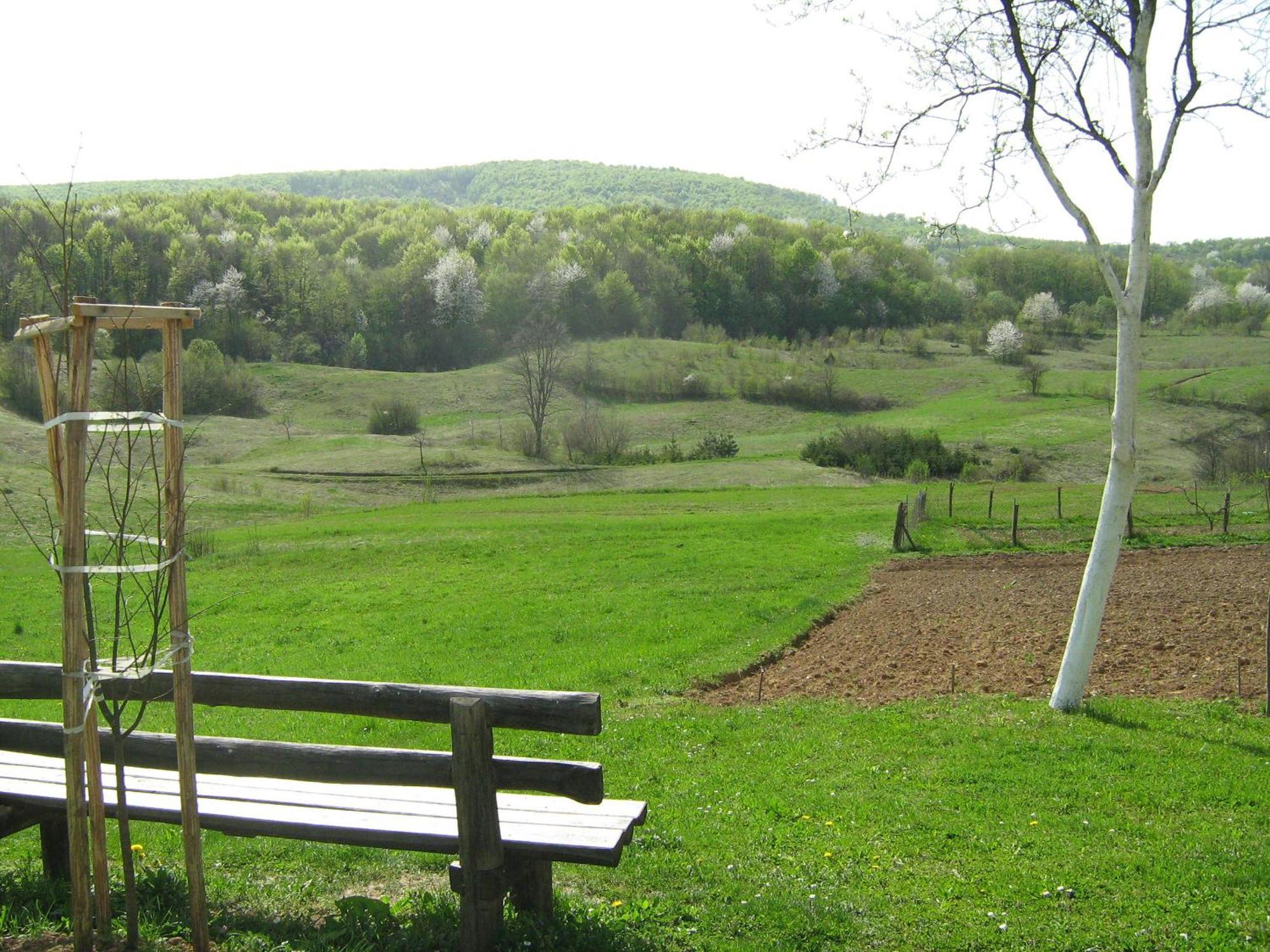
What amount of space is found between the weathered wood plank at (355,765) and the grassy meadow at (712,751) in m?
0.79

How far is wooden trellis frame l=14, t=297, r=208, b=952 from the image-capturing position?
14.7ft

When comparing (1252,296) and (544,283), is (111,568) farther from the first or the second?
(1252,296)

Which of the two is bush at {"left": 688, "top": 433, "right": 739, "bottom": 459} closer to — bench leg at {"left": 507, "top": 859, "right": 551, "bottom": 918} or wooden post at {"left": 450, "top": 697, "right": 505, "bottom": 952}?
bench leg at {"left": 507, "top": 859, "right": 551, "bottom": 918}

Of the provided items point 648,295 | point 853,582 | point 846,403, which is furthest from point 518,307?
point 853,582

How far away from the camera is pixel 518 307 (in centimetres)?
13738


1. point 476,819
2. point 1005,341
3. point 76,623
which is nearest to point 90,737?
point 76,623

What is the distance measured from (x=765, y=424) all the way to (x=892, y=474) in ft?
101

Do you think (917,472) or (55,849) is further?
(917,472)

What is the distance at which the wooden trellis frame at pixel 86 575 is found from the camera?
4484mm

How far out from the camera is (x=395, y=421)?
93750 millimetres

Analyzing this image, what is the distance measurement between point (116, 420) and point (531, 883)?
322 centimetres

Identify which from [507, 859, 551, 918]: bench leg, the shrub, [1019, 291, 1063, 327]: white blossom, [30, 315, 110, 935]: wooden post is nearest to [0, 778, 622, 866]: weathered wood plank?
[507, 859, 551, 918]: bench leg

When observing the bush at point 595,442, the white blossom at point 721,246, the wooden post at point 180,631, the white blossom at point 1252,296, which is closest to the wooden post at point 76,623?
the wooden post at point 180,631

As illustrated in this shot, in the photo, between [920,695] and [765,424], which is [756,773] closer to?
[920,695]
